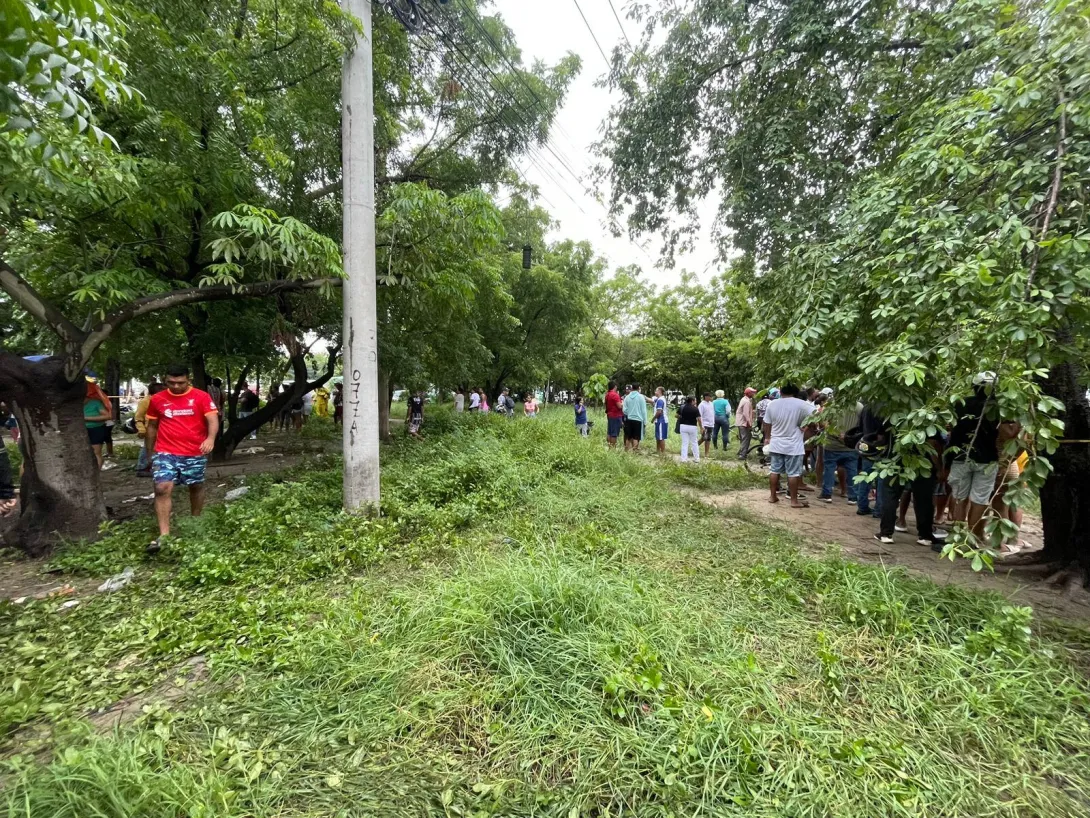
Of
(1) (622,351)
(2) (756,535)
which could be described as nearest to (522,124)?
(2) (756,535)

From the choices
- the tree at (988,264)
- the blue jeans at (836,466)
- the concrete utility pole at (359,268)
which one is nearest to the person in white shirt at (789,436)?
the blue jeans at (836,466)

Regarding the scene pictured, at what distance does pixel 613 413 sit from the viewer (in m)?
10.3

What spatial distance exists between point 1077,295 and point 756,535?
304cm

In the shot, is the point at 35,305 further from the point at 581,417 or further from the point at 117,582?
the point at 581,417

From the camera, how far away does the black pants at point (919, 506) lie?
14.8ft

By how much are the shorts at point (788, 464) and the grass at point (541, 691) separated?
2.62 m

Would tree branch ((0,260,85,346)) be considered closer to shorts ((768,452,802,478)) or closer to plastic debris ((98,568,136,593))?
plastic debris ((98,568,136,593))

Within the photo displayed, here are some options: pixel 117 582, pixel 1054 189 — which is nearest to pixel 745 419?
pixel 1054 189

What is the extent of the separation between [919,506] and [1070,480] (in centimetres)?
114

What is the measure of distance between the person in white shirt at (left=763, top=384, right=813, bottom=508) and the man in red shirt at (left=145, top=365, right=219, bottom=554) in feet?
20.7

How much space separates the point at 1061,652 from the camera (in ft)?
8.30

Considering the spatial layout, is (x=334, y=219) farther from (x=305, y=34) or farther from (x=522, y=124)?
(x=522, y=124)

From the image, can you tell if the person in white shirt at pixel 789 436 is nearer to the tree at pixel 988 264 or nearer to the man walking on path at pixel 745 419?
the tree at pixel 988 264

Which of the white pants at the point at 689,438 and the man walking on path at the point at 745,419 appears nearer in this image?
the white pants at the point at 689,438
